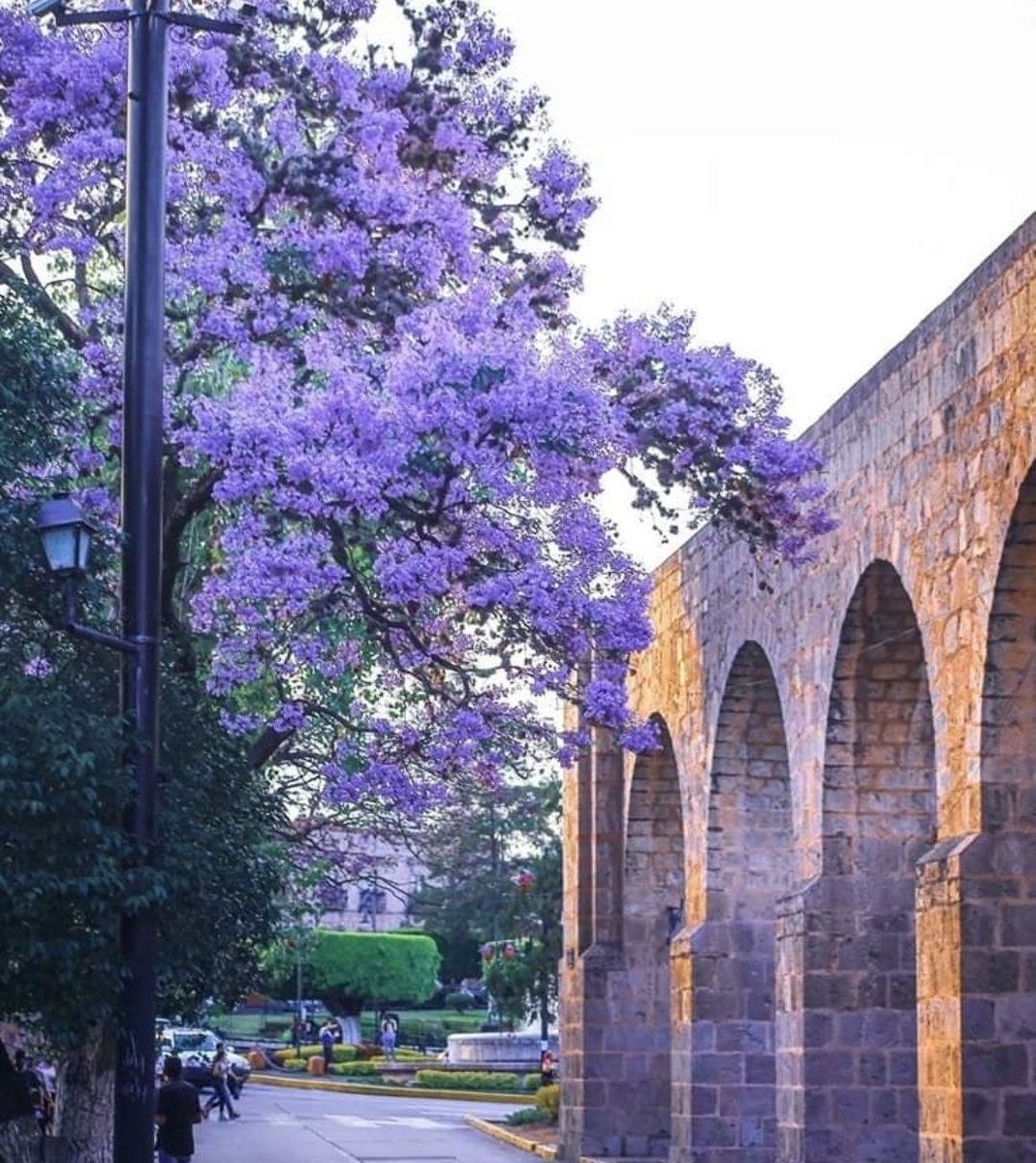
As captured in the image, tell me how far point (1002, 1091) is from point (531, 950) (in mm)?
26797

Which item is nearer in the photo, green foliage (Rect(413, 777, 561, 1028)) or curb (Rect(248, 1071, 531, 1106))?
green foliage (Rect(413, 777, 561, 1028))

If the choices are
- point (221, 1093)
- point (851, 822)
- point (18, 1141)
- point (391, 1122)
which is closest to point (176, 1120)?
point (851, 822)

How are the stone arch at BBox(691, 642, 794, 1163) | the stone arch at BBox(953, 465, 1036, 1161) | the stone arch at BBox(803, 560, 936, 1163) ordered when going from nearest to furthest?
the stone arch at BBox(953, 465, 1036, 1161)
the stone arch at BBox(803, 560, 936, 1163)
the stone arch at BBox(691, 642, 794, 1163)

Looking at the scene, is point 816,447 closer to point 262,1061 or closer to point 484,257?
point 484,257

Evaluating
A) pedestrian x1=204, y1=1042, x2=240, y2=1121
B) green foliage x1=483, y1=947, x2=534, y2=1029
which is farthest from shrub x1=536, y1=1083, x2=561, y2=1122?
green foliage x1=483, y1=947, x2=534, y2=1029

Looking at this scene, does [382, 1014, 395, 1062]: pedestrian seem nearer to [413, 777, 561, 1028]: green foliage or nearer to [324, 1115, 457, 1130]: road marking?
[413, 777, 561, 1028]: green foliage

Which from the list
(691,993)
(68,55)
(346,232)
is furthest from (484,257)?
(691,993)

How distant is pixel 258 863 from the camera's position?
13172 millimetres

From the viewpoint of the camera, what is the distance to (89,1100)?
13234mm

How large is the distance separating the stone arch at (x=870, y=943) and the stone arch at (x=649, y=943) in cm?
783

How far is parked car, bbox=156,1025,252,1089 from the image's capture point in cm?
3878

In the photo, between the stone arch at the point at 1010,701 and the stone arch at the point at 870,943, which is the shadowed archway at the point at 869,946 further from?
the stone arch at the point at 1010,701

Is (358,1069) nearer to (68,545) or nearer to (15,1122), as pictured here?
(15,1122)

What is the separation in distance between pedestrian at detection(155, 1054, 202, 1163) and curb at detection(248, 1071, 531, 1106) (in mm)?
25891
